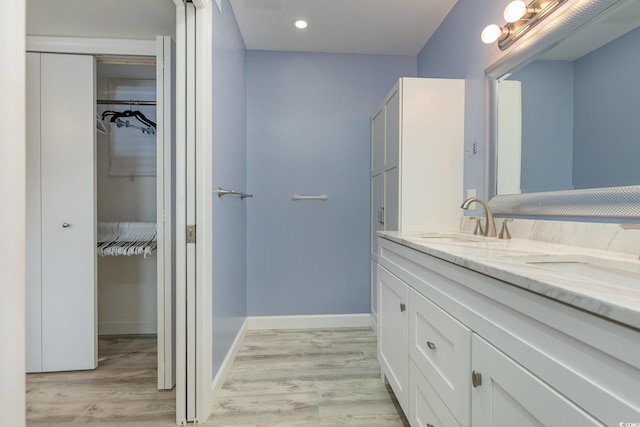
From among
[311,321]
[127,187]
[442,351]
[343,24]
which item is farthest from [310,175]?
[442,351]

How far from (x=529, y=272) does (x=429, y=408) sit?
72 centimetres

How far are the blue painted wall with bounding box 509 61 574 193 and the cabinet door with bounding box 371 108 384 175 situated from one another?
0.97 metres

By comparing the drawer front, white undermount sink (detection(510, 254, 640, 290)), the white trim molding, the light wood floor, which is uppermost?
the white trim molding

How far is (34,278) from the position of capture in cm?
184

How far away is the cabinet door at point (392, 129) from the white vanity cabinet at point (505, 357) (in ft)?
3.06

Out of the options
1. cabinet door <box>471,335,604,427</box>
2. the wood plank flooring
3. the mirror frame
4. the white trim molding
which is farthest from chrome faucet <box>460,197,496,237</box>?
the white trim molding

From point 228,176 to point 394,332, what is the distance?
131 cm

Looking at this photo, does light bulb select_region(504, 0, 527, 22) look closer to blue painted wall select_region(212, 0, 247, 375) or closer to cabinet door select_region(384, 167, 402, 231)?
cabinet door select_region(384, 167, 402, 231)

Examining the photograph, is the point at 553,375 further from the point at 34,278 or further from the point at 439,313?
the point at 34,278

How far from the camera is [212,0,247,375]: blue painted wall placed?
163cm

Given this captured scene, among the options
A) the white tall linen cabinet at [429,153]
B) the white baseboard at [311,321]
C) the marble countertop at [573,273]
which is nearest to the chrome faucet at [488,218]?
the marble countertop at [573,273]

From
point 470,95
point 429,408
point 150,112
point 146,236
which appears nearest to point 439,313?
point 429,408

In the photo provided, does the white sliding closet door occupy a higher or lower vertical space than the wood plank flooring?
higher

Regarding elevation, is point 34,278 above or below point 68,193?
below
